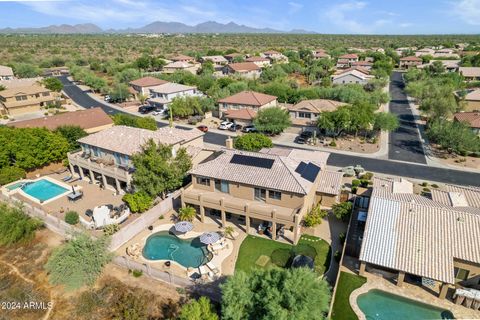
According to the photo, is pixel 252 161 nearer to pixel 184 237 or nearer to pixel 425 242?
pixel 184 237

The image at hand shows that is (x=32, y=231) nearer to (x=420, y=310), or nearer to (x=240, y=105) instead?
(x=420, y=310)

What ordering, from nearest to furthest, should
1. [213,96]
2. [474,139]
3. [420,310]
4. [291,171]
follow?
[420,310]
[291,171]
[474,139]
[213,96]

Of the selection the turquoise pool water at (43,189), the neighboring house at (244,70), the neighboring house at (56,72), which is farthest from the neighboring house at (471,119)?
the neighboring house at (56,72)

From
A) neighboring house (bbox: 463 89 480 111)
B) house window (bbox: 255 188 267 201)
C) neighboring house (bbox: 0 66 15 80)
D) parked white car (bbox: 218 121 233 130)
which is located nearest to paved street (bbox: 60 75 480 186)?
house window (bbox: 255 188 267 201)

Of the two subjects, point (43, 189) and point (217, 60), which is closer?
point (43, 189)

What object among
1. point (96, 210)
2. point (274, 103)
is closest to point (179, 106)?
point (274, 103)

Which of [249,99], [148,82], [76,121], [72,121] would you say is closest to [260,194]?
[76,121]

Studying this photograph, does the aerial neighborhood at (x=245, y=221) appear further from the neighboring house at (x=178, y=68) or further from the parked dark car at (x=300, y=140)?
the neighboring house at (x=178, y=68)
